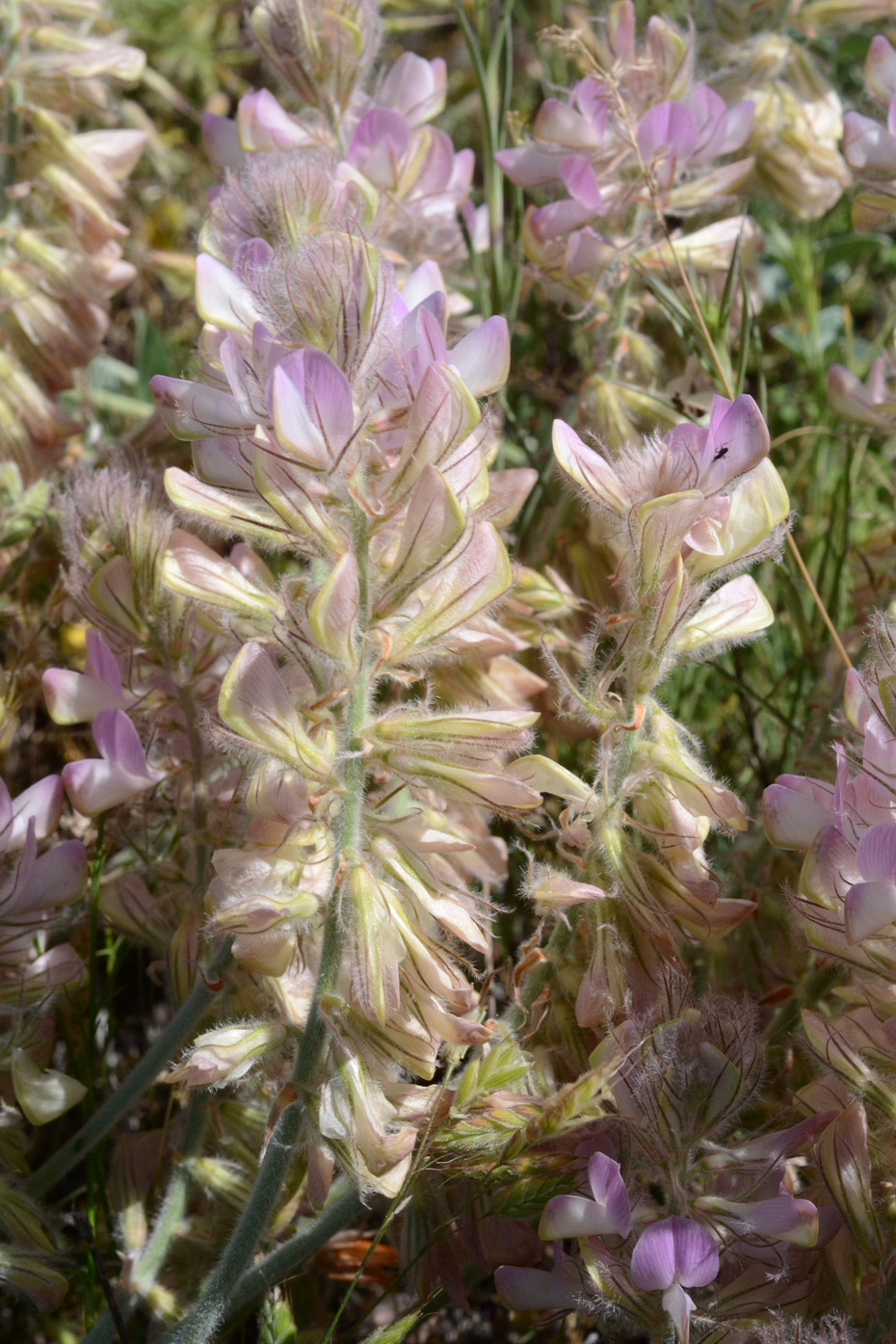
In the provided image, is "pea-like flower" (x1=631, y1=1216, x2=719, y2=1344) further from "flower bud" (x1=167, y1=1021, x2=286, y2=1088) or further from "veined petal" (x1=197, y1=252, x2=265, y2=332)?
"veined petal" (x1=197, y1=252, x2=265, y2=332)

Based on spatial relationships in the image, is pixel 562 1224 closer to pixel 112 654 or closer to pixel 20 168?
pixel 112 654

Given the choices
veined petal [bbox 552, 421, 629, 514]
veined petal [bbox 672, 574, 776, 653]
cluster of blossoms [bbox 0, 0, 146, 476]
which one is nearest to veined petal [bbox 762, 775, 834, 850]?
veined petal [bbox 672, 574, 776, 653]

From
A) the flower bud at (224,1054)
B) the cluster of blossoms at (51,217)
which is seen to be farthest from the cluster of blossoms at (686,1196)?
the cluster of blossoms at (51,217)

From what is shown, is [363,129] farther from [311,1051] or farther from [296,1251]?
[296,1251]

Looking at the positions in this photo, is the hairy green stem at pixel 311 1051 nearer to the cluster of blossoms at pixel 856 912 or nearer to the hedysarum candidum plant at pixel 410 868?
the hedysarum candidum plant at pixel 410 868

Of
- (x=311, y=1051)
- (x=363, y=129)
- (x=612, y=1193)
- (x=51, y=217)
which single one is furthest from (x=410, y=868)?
(x=51, y=217)

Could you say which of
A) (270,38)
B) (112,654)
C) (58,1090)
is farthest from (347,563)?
(270,38)
